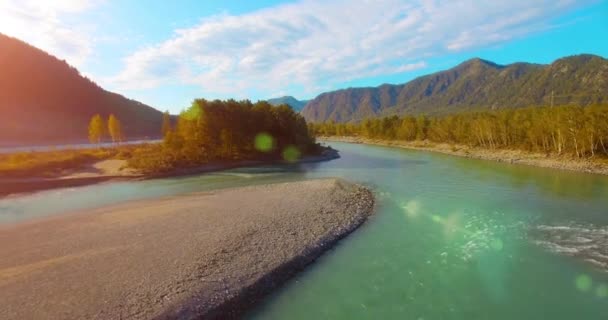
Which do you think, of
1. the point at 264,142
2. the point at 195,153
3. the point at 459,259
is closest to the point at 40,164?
the point at 195,153

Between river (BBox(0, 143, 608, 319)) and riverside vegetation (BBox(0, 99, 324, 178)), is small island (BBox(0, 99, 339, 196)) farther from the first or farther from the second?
river (BBox(0, 143, 608, 319))

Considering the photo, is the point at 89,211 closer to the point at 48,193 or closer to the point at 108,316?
the point at 48,193

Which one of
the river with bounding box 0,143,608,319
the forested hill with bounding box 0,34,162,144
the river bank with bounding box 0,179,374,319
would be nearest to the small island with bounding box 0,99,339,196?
the river with bounding box 0,143,608,319

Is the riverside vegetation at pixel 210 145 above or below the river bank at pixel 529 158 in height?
above

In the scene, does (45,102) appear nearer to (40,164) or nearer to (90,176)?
(40,164)

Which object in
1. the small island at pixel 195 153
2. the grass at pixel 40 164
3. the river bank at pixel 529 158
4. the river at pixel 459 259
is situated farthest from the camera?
the river bank at pixel 529 158

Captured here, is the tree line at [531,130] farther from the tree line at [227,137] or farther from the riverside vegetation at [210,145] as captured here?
the tree line at [227,137]

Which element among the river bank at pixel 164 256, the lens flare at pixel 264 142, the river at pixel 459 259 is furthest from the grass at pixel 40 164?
the river bank at pixel 164 256
